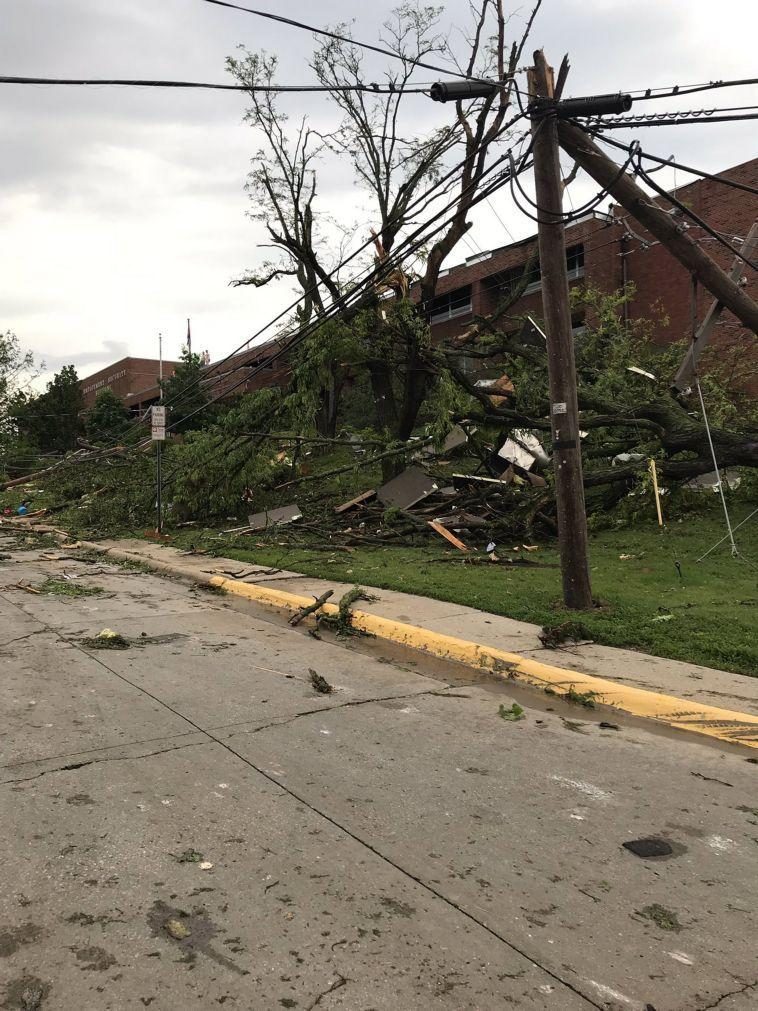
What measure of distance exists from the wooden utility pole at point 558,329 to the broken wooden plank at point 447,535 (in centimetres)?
515

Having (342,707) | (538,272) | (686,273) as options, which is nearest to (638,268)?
(686,273)

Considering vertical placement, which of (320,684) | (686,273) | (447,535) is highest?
(686,273)

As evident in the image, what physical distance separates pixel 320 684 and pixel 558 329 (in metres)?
4.84

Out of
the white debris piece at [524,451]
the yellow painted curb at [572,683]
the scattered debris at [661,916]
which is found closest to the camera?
the scattered debris at [661,916]

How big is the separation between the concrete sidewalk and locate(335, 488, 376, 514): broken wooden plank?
15.8 ft

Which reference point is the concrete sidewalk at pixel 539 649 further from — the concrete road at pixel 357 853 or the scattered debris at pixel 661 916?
the scattered debris at pixel 661 916

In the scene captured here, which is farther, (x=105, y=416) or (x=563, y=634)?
(x=105, y=416)

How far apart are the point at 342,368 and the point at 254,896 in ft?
54.2

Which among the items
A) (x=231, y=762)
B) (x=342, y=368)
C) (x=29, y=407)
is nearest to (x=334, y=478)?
(x=342, y=368)

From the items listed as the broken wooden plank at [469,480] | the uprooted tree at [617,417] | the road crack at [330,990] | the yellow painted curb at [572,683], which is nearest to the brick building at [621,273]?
the uprooted tree at [617,417]

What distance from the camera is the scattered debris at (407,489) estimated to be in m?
16.9

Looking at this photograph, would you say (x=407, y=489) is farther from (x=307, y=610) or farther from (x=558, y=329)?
(x=558, y=329)

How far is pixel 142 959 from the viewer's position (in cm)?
276

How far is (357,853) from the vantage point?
360 centimetres
